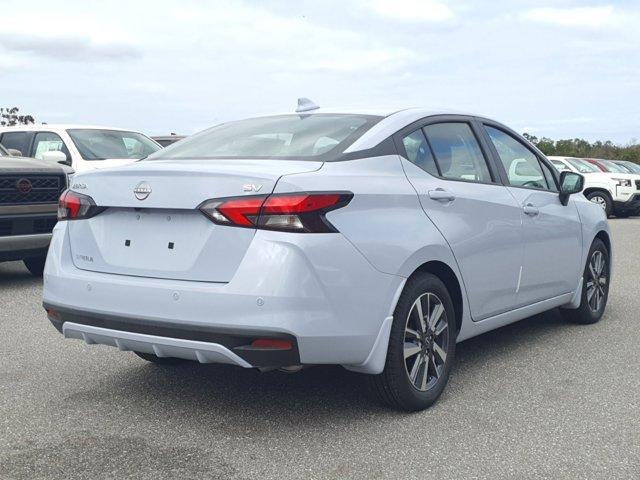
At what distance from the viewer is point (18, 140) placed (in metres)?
12.0

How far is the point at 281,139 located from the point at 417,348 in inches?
51.1

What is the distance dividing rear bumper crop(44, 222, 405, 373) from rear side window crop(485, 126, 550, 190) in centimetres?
192

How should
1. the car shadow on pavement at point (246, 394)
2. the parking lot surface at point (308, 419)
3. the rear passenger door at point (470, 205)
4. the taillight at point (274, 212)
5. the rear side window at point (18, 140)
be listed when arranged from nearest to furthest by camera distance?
the parking lot surface at point (308, 419)
the taillight at point (274, 212)
the car shadow on pavement at point (246, 394)
the rear passenger door at point (470, 205)
the rear side window at point (18, 140)

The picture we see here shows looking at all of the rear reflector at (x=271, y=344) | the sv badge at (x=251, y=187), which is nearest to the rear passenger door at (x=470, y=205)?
the sv badge at (x=251, y=187)

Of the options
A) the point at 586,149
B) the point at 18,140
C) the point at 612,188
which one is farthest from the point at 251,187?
the point at 586,149

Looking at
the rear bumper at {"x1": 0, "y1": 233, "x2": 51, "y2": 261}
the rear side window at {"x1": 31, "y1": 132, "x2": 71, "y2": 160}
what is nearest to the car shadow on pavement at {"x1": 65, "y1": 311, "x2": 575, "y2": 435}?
the rear bumper at {"x1": 0, "y1": 233, "x2": 51, "y2": 261}

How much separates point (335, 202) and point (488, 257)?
146 cm

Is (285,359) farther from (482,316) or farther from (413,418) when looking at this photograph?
(482,316)

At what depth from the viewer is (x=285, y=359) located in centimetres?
386

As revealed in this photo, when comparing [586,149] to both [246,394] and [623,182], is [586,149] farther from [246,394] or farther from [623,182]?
[246,394]

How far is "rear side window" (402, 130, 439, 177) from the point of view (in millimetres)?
4727

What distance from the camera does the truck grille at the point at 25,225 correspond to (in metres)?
8.20

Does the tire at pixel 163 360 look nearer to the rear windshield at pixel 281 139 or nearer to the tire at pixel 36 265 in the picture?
the rear windshield at pixel 281 139

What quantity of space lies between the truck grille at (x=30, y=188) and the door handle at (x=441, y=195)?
196 inches
